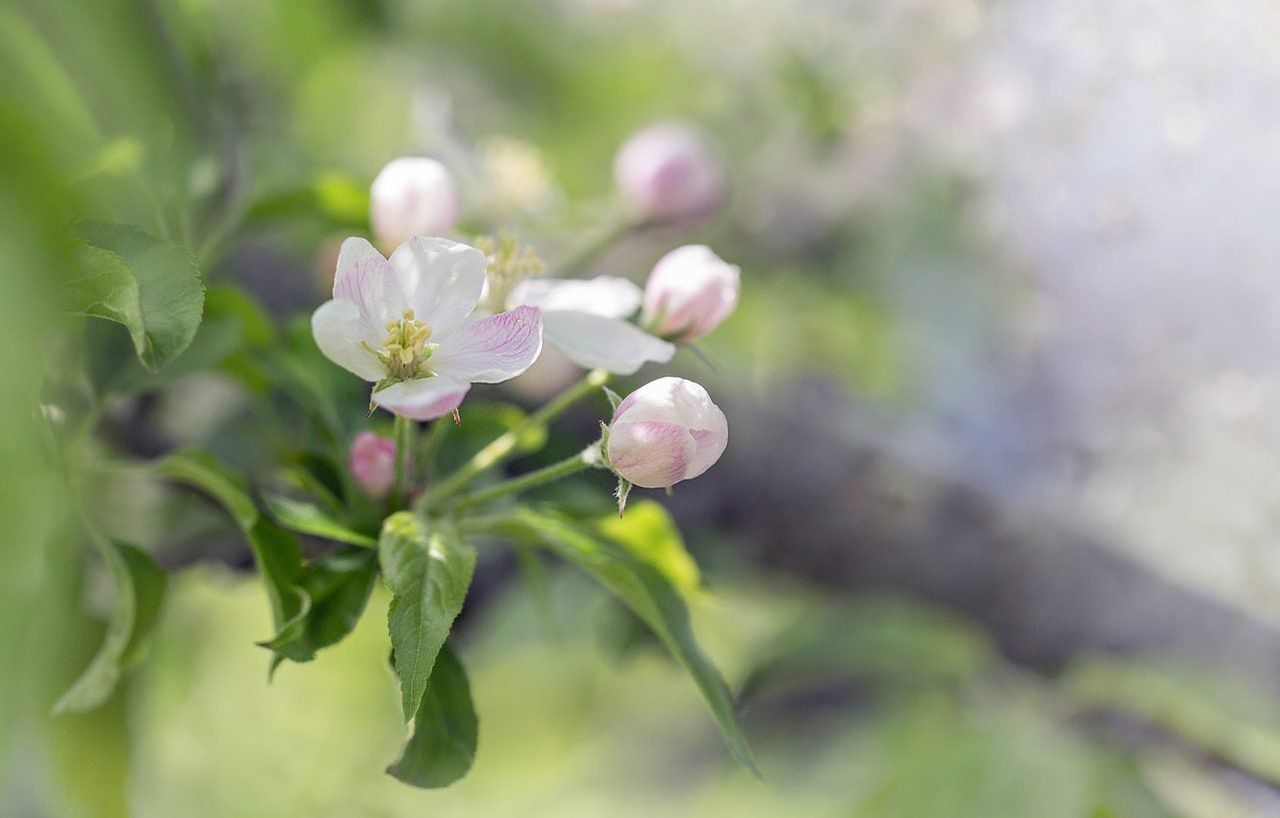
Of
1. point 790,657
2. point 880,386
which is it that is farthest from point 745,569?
point 880,386

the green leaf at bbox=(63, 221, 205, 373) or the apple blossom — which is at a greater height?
the green leaf at bbox=(63, 221, 205, 373)

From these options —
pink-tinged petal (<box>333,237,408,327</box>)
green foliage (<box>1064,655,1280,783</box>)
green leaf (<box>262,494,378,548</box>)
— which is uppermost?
pink-tinged petal (<box>333,237,408,327</box>)

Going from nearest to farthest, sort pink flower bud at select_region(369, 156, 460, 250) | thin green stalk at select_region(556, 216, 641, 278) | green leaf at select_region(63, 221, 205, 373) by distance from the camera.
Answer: green leaf at select_region(63, 221, 205, 373) < pink flower bud at select_region(369, 156, 460, 250) < thin green stalk at select_region(556, 216, 641, 278)

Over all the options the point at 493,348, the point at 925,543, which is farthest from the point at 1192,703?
the point at 493,348

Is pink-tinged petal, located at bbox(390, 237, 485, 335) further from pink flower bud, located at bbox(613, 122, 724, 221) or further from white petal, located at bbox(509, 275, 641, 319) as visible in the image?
pink flower bud, located at bbox(613, 122, 724, 221)

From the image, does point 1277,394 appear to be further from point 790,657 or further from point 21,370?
point 21,370

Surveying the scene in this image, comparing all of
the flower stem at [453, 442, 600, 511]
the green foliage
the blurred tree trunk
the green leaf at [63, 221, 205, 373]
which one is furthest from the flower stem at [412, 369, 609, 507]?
the green foliage

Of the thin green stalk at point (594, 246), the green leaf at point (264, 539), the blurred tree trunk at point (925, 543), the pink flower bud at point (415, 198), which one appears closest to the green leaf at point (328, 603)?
the green leaf at point (264, 539)

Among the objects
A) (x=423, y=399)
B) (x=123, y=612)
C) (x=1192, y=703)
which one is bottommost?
(x=1192, y=703)

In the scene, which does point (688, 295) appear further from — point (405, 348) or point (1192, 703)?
point (1192, 703)
